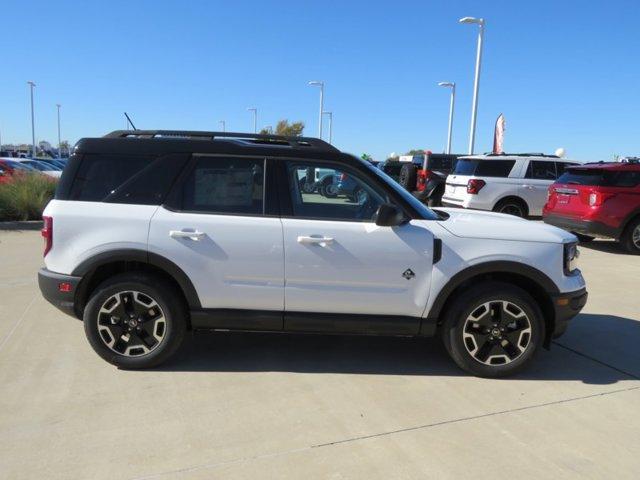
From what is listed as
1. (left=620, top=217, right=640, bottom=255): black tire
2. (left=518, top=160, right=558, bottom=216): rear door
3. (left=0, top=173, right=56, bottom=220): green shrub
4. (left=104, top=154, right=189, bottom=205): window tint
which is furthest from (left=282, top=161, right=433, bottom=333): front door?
(left=518, top=160, right=558, bottom=216): rear door

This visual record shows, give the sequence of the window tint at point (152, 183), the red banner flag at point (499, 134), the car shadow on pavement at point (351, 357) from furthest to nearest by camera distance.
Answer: the red banner flag at point (499, 134)
the car shadow on pavement at point (351, 357)
the window tint at point (152, 183)

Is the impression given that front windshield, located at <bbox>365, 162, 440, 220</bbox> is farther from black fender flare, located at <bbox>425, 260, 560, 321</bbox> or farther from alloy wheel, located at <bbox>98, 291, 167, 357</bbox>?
alloy wheel, located at <bbox>98, 291, 167, 357</bbox>

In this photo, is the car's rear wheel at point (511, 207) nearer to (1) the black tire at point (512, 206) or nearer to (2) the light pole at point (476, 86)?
(1) the black tire at point (512, 206)

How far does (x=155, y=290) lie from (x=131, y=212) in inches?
23.7

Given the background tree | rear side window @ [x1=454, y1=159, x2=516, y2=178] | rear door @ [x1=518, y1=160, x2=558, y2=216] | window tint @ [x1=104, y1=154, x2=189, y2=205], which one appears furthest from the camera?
the background tree

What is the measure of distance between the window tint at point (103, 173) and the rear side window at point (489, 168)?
10.3m

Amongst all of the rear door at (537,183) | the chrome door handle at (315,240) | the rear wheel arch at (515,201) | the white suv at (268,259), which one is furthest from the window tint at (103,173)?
the rear door at (537,183)

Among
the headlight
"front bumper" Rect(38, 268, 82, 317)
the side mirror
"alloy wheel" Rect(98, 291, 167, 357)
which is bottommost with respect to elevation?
"alloy wheel" Rect(98, 291, 167, 357)

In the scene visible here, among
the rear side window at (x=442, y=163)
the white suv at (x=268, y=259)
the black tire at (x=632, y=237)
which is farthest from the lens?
the rear side window at (x=442, y=163)

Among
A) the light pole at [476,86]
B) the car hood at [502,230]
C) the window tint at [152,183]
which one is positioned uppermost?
the light pole at [476,86]

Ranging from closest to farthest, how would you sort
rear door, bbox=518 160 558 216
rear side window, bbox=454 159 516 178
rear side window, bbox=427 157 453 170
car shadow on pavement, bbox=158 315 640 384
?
1. car shadow on pavement, bbox=158 315 640 384
2. rear side window, bbox=454 159 516 178
3. rear door, bbox=518 160 558 216
4. rear side window, bbox=427 157 453 170

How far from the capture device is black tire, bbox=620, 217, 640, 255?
9602mm

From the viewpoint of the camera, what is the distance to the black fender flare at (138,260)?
3.90 m

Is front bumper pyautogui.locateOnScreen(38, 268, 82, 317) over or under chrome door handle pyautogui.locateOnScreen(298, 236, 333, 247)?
under
